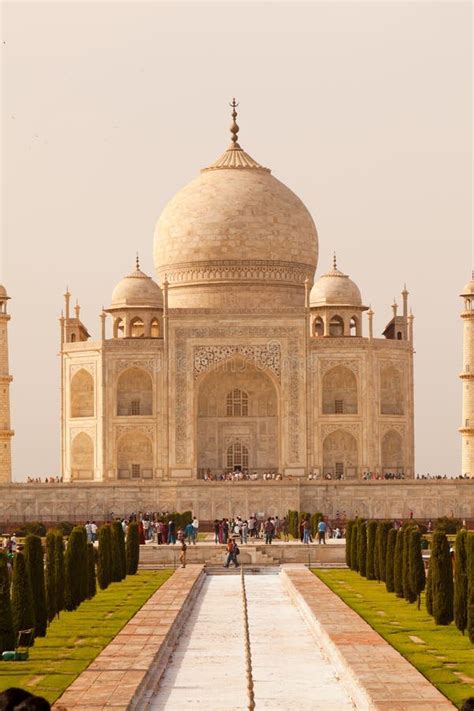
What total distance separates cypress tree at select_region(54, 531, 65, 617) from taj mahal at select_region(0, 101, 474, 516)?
21.9m

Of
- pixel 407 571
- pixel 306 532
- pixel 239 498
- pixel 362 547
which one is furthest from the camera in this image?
pixel 239 498

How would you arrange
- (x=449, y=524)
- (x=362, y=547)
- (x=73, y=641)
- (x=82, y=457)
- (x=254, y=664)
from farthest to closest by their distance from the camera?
1. (x=82, y=457)
2. (x=449, y=524)
3. (x=362, y=547)
4. (x=73, y=641)
5. (x=254, y=664)

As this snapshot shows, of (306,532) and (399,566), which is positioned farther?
(306,532)

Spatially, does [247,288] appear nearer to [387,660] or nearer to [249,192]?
[249,192]

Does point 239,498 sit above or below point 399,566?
above

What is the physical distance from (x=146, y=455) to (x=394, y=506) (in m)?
8.07

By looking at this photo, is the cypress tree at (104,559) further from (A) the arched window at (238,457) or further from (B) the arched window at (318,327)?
(B) the arched window at (318,327)

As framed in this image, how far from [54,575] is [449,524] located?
58.5 ft

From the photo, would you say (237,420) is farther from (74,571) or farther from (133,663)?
(133,663)

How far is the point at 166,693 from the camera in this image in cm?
1266

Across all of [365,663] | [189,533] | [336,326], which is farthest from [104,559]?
[336,326]

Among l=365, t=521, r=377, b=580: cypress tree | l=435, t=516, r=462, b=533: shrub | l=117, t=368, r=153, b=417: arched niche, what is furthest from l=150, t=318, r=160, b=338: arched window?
l=365, t=521, r=377, b=580: cypress tree

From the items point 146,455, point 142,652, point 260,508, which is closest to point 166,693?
point 142,652

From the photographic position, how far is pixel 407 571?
20062mm
